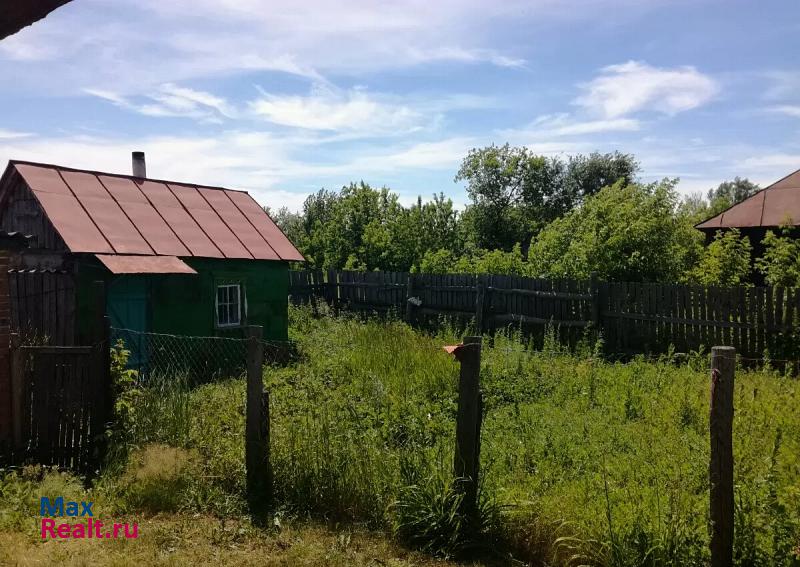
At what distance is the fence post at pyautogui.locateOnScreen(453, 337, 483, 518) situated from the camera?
4.50 meters

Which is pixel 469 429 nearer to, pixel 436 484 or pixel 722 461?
pixel 436 484

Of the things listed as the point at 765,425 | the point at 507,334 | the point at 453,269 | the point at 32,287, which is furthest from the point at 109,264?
the point at 453,269

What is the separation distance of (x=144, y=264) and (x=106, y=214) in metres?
1.85

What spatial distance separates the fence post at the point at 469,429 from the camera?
450 centimetres

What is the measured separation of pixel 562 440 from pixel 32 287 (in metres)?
9.31

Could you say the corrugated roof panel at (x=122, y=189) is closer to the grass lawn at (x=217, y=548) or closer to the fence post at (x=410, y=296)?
the fence post at (x=410, y=296)

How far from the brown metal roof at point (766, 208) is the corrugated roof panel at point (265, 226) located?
14769mm

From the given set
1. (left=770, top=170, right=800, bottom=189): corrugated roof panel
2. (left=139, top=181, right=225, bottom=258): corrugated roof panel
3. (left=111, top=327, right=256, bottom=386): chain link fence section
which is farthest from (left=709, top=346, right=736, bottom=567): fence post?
(left=770, top=170, right=800, bottom=189): corrugated roof panel

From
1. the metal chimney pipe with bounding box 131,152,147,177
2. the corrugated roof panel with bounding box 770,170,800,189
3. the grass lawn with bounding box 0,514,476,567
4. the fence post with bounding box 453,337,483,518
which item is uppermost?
the corrugated roof panel with bounding box 770,170,800,189

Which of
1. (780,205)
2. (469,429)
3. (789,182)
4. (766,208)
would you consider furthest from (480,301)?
(789,182)

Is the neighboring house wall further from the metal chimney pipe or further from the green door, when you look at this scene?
the metal chimney pipe

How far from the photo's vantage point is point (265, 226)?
14.4m

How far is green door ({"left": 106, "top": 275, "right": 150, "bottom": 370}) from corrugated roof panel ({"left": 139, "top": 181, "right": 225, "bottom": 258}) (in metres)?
1.29

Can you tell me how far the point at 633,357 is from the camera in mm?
11469
